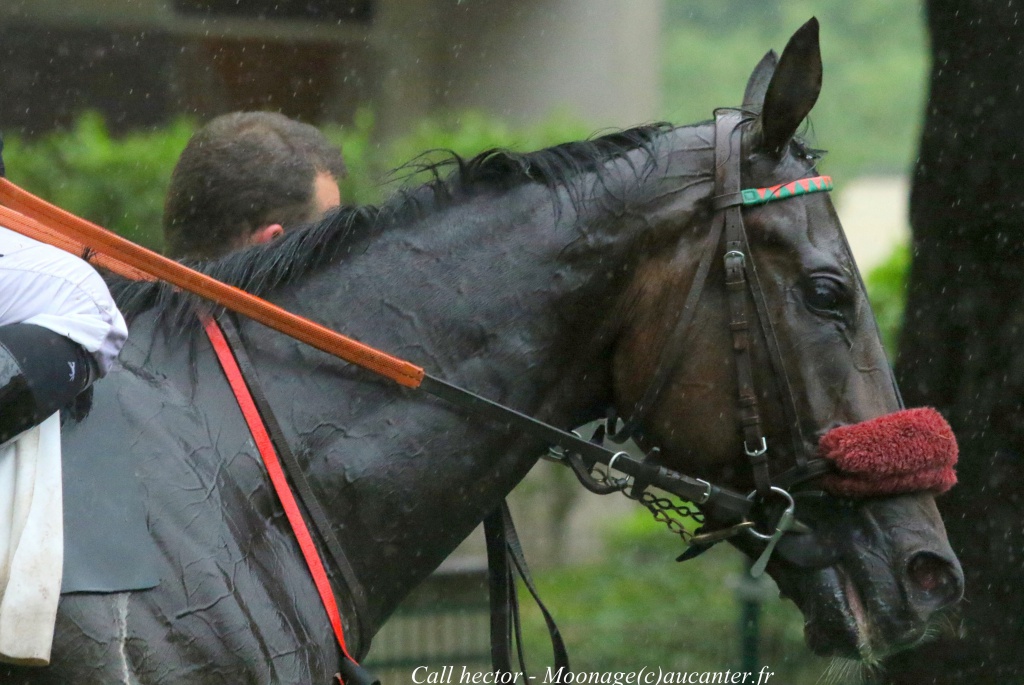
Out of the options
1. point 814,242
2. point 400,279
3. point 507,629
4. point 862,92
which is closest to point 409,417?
point 400,279

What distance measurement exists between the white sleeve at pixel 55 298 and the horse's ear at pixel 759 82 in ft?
4.90

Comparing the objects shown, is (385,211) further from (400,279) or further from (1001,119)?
(1001,119)

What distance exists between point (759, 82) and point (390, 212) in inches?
38.0

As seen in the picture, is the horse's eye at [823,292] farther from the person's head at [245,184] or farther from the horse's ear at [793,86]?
the person's head at [245,184]

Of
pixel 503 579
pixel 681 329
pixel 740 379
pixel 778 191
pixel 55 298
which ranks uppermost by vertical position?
pixel 778 191

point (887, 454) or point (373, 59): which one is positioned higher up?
point (373, 59)

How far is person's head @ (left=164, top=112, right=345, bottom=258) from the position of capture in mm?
3547

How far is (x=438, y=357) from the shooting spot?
247 cm

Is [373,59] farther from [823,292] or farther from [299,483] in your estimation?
[299,483]

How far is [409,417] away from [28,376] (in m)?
0.76

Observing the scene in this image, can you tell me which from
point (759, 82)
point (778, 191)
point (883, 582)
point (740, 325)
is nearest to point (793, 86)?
point (778, 191)

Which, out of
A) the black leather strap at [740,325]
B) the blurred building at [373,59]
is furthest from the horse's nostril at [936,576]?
the blurred building at [373,59]

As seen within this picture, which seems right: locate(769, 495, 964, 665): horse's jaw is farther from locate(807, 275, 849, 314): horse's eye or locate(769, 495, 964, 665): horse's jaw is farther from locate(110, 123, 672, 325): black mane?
locate(110, 123, 672, 325): black mane

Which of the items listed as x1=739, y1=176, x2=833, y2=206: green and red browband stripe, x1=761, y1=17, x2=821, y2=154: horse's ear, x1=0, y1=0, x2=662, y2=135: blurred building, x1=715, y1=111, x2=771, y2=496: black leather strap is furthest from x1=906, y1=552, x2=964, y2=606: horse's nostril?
x1=0, y1=0, x2=662, y2=135: blurred building
